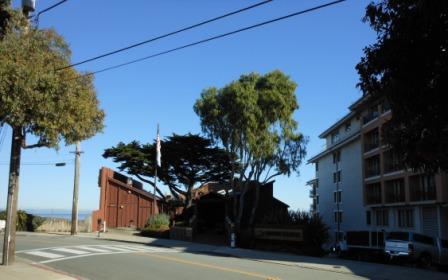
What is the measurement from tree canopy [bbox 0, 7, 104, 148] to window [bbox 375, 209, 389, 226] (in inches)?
1653

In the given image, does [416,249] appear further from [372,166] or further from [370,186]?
[372,166]

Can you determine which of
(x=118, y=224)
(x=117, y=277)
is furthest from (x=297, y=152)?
(x=117, y=277)

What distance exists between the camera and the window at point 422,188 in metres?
42.1

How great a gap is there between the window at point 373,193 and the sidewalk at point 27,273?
140 feet

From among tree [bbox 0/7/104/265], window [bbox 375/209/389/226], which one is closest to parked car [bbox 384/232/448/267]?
tree [bbox 0/7/104/265]

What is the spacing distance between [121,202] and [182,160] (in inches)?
268

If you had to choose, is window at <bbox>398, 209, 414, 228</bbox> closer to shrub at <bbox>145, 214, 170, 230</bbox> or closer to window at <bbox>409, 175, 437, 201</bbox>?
window at <bbox>409, 175, 437, 201</bbox>

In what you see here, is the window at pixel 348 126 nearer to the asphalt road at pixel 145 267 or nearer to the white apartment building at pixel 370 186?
the white apartment building at pixel 370 186

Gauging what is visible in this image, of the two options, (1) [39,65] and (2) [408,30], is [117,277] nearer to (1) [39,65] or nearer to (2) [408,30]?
(1) [39,65]

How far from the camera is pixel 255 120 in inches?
1512

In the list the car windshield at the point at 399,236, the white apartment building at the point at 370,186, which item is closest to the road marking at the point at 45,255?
the car windshield at the point at 399,236

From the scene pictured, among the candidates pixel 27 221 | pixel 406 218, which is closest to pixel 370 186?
pixel 406 218

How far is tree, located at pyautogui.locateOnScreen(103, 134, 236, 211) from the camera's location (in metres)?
45.0

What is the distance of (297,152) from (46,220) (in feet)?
72.9
